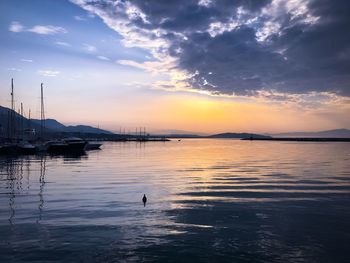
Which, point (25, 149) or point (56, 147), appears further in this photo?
point (56, 147)

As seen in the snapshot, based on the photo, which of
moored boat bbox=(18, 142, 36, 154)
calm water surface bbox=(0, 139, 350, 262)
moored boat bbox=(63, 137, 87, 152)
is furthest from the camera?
moored boat bbox=(63, 137, 87, 152)

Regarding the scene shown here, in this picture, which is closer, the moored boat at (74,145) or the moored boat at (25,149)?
the moored boat at (25,149)

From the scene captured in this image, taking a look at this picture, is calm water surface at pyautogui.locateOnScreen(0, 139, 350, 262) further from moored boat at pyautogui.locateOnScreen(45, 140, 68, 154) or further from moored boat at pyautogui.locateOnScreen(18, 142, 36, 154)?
moored boat at pyautogui.locateOnScreen(45, 140, 68, 154)

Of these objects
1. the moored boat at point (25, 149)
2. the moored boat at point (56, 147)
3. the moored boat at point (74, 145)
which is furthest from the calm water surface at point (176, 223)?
the moored boat at point (74, 145)

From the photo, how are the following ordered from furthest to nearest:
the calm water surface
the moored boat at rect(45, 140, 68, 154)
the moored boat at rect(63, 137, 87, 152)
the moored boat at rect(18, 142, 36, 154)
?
1. the moored boat at rect(63, 137, 87, 152)
2. the moored boat at rect(45, 140, 68, 154)
3. the moored boat at rect(18, 142, 36, 154)
4. the calm water surface

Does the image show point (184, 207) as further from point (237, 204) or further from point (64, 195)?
point (64, 195)

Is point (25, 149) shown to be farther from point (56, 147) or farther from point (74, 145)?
point (74, 145)

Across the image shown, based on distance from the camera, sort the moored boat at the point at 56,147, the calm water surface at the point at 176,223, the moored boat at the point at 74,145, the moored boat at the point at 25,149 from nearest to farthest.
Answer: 1. the calm water surface at the point at 176,223
2. the moored boat at the point at 25,149
3. the moored boat at the point at 56,147
4. the moored boat at the point at 74,145

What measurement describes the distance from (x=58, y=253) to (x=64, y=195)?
1285cm

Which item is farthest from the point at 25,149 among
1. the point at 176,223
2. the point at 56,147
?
the point at 176,223

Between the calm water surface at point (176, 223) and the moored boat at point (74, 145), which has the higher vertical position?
the moored boat at point (74, 145)

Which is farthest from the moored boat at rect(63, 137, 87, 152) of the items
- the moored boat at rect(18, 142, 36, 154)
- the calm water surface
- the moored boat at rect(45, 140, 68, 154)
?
the calm water surface

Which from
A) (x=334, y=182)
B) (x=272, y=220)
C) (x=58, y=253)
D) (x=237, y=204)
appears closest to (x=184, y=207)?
(x=237, y=204)

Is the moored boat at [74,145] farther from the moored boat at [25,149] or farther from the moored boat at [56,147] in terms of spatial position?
the moored boat at [25,149]
